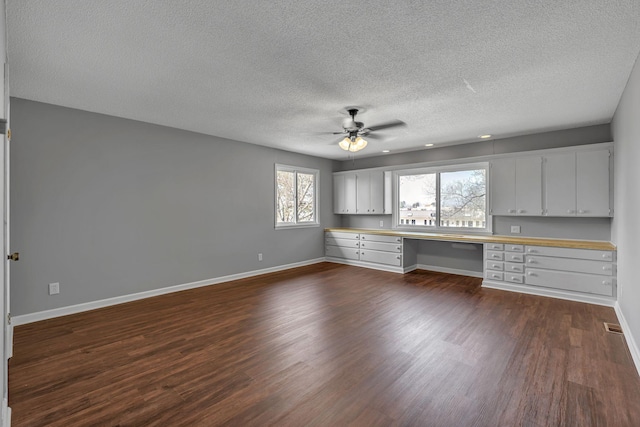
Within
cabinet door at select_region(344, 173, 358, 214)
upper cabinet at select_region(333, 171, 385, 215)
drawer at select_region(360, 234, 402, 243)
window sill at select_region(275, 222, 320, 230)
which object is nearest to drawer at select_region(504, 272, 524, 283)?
drawer at select_region(360, 234, 402, 243)

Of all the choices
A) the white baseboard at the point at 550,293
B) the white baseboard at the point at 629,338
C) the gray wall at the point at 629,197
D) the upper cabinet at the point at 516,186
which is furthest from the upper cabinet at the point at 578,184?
the white baseboard at the point at 629,338

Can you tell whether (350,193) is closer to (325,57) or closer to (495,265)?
(495,265)

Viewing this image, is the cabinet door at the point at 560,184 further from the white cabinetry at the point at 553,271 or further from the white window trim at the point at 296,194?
the white window trim at the point at 296,194

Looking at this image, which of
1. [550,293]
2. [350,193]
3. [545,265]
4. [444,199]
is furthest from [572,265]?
[350,193]

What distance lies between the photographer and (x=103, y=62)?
2.68m

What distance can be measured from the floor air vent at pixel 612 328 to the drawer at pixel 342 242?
13.7 ft

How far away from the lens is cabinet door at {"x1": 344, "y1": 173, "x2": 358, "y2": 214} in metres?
7.43

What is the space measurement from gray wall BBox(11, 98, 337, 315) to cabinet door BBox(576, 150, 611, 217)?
513 centimetres

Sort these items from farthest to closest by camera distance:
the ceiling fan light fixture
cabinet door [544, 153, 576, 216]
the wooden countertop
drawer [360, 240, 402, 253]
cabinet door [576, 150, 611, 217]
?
drawer [360, 240, 402, 253] → cabinet door [544, 153, 576, 216] → cabinet door [576, 150, 611, 217] → the wooden countertop → the ceiling fan light fixture

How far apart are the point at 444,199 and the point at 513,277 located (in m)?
1.93

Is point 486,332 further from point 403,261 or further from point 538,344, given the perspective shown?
point 403,261

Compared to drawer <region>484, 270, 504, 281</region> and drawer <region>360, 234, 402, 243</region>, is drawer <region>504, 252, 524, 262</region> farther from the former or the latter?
drawer <region>360, 234, 402, 243</region>

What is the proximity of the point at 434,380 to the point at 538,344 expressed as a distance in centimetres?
135

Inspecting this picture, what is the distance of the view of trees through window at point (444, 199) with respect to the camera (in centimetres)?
579
